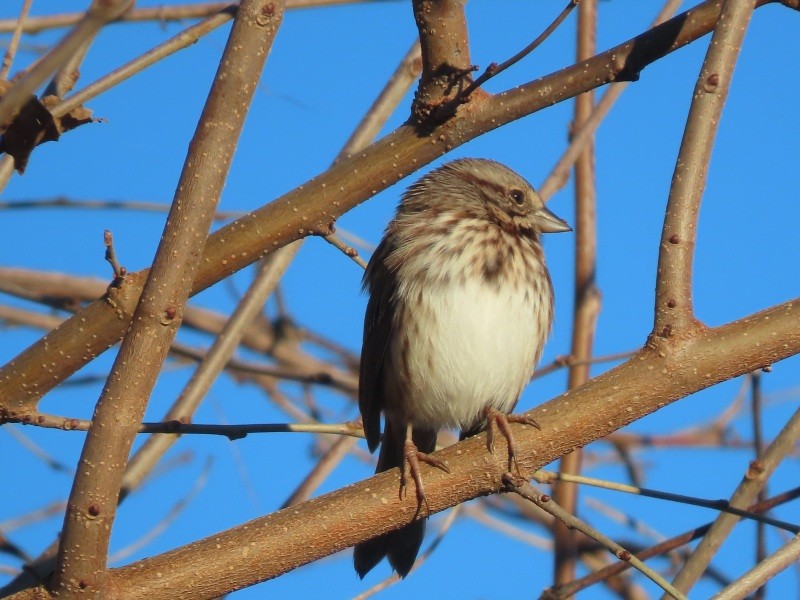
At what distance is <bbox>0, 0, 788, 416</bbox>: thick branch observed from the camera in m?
2.79

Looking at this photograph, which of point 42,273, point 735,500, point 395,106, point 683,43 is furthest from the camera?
point 42,273

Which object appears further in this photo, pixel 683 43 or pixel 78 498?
pixel 683 43

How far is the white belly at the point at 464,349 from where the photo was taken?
4.14m

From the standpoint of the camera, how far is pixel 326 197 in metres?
2.82

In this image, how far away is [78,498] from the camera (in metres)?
2.40

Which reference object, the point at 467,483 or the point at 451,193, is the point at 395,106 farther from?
the point at 467,483

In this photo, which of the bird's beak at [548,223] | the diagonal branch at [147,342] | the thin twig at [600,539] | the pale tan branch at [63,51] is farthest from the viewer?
the bird's beak at [548,223]

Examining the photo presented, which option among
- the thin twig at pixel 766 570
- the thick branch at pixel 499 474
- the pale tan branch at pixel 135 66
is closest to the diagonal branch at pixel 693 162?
the thick branch at pixel 499 474


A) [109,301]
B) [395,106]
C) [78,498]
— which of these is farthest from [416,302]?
[78,498]

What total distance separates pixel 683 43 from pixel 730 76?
23 cm

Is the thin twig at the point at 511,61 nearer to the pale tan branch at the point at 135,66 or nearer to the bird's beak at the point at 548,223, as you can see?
the pale tan branch at the point at 135,66

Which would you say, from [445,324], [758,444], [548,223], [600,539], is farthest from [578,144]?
[600,539]

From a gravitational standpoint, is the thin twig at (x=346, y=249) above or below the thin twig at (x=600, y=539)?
above

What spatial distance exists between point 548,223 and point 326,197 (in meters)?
2.00
